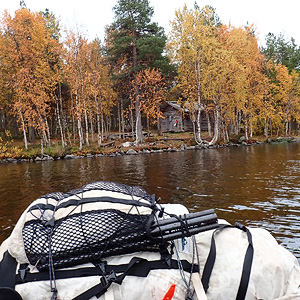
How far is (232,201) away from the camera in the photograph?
6.87 m

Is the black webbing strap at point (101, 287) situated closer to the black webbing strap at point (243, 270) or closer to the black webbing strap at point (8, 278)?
the black webbing strap at point (8, 278)

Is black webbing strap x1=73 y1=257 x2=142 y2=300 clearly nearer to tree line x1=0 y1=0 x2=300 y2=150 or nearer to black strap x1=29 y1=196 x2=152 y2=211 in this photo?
black strap x1=29 y1=196 x2=152 y2=211

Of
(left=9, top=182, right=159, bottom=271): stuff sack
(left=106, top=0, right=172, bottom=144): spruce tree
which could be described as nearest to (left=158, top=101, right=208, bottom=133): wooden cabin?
(left=106, top=0, right=172, bottom=144): spruce tree

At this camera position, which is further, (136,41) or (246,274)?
(136,41)

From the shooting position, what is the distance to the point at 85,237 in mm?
2393

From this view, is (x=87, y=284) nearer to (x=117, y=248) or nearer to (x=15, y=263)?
(x=117, y=248)

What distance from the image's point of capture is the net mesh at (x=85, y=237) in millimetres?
2354

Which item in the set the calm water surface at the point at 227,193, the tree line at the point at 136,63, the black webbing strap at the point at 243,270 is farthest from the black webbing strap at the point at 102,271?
the tree line at the point at 136,63

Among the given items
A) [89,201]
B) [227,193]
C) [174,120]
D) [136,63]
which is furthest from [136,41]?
[89,201]

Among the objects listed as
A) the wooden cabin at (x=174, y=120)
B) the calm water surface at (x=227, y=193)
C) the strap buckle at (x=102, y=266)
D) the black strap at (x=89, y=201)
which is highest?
the wooden cabin at (x=174, y=120)

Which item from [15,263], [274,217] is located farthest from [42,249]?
[274,217]

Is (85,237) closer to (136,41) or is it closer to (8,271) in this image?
(8,271)

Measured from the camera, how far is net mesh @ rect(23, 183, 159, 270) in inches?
92.7

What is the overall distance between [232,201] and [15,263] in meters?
5.71
